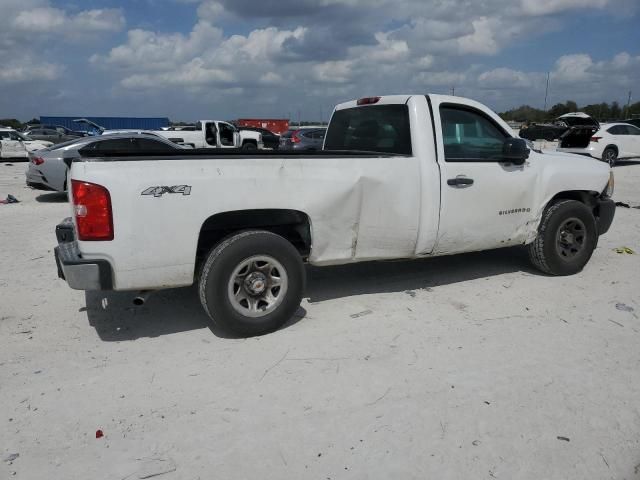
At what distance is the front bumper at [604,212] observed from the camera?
19.2 ft

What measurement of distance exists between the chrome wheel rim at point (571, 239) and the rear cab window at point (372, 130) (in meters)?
2.15

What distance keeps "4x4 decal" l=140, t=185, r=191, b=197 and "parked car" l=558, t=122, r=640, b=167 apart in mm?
16754

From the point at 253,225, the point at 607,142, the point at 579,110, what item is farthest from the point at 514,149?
the point at 579,110

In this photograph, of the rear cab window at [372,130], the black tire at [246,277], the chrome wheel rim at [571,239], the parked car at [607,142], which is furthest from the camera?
the parked car at [607,142]

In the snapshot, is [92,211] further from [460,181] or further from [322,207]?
[460,181]

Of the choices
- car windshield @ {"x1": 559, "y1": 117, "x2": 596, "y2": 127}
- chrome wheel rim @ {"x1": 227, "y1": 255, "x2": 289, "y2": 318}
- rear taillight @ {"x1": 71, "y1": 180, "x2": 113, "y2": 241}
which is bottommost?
chrome wheel rim @ {"x1": 227, "y1": 255, "x2": 289, "y2": 318}

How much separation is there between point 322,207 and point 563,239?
303cm

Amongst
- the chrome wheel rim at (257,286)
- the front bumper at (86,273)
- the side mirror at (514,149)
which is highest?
the side mirror at (514,149)

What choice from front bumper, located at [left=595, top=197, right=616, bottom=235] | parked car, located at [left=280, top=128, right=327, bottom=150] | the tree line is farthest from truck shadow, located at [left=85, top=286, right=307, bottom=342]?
the tree line

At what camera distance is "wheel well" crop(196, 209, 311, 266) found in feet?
13.0

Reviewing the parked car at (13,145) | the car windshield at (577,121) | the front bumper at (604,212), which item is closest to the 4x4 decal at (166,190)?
the front bumper at (604,212)

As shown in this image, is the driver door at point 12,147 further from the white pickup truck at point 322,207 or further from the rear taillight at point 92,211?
the rear taillight at point 92,211

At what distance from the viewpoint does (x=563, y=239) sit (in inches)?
220

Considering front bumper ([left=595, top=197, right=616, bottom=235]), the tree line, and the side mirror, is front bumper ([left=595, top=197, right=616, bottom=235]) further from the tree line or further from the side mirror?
the tree line
